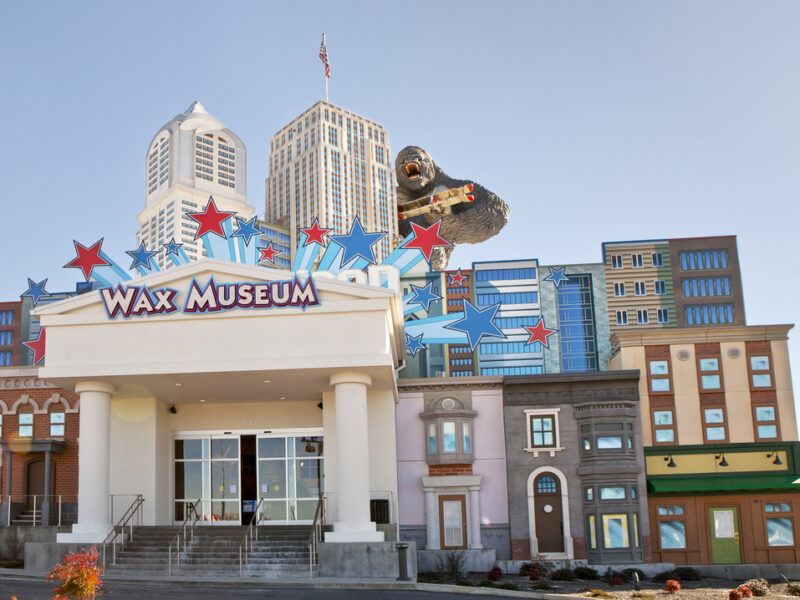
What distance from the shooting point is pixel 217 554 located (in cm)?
2653

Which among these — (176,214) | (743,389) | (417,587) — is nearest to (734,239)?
(743,389)

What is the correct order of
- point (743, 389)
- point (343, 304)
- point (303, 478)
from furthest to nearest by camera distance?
point (743, 389)
point (303, 478)
point (343, 304)

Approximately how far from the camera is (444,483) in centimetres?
3189

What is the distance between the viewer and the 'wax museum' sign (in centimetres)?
2664

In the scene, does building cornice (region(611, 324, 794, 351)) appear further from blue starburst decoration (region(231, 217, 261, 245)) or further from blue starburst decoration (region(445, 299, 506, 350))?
blue starburst decoration (region(231, 217, 261, 245))

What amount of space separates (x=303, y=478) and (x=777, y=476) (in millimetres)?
17171

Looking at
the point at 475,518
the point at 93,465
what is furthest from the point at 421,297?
the point at 93,465

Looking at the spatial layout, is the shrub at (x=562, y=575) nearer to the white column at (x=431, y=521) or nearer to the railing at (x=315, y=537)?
the white column at (x=431, y=521)

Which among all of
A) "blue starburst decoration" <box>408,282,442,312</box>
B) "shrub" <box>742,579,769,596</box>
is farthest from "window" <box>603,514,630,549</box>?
"blue starburst decoration" <box>408,282,442,312</box>

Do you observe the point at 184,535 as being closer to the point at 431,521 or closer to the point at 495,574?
the point at 431,521

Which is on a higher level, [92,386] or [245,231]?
[245,231]

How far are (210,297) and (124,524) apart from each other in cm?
790

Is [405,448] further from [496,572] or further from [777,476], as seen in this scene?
[777,476]

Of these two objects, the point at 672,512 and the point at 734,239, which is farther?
the point at 734,239
